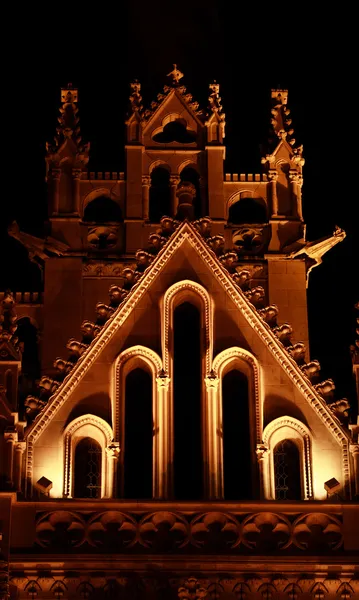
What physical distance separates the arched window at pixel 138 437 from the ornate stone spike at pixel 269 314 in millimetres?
2133

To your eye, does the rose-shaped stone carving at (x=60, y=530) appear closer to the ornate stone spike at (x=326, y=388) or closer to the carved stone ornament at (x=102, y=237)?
the ornate stone spike at (x=326, y=388)

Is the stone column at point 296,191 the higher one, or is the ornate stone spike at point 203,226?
the stone column at point 296,191

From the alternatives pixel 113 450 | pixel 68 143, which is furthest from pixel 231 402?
pixel 68 143

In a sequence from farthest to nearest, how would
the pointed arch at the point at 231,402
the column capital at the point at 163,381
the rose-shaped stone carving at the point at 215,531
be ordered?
the column capital at the point at 163,381
the pointed arch at the point at 231,402
the rose-shaped stone carving at the point at 215,531

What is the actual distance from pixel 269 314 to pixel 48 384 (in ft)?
12.7

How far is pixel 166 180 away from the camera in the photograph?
1857 inches

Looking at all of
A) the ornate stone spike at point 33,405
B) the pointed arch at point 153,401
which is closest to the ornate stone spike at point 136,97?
the pointed arch at point 153,401

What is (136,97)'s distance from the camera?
156 ft

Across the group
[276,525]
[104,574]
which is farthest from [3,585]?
[276,525]

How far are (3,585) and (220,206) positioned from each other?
977cm

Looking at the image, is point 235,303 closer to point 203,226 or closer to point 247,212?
point 203,226

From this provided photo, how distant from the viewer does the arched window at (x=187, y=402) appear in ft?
137

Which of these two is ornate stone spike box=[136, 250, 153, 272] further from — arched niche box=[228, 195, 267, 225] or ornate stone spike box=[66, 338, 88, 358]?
arched niche box=[228, 195, 267, 225]

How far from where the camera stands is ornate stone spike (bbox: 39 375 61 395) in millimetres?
41934
